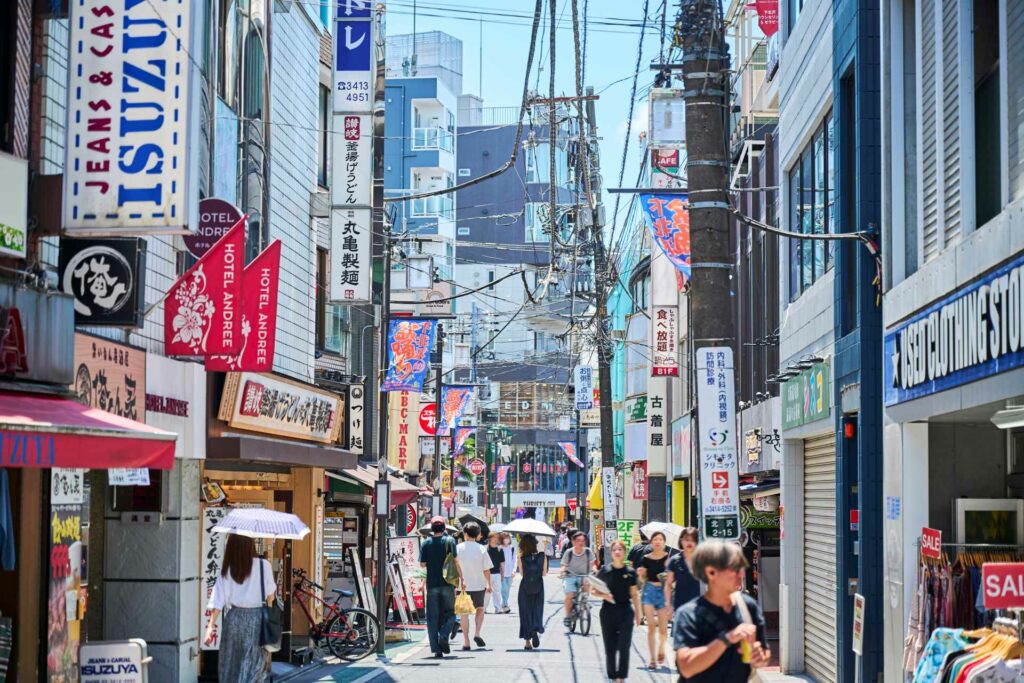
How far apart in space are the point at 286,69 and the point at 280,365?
4.70 meters

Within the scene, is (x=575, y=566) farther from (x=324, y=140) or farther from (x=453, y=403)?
(x=453, y=403)

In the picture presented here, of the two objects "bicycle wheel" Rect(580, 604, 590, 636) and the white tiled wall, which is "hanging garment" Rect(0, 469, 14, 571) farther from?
"bicycle wheel" Rect(580, 604, 590, 636)

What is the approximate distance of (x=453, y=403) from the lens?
51312 mm

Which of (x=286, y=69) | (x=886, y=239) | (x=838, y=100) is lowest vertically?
(x=886, y=239)

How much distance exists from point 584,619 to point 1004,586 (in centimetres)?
1795

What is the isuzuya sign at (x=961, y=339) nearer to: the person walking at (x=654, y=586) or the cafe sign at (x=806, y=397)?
the cafe sign at (x=806, y=397)

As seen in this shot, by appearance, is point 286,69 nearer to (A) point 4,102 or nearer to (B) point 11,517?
(A) point 4,102

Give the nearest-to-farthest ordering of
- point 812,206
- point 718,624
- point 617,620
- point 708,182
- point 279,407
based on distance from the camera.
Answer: point 718,624, point 708,182, point 617,620, point 812,206, point 279,407

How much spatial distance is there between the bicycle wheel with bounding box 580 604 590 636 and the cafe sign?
6.96 m

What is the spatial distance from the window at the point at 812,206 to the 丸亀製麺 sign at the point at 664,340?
1817cm

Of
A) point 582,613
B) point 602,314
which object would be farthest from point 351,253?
point 602,314

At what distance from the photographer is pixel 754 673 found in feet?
24.8

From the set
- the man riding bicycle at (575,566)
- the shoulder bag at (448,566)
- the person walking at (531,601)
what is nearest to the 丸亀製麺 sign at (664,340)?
the man riding bicycle at (575,566)

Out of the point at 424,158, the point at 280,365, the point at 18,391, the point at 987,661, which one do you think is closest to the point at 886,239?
the point at 987,661
